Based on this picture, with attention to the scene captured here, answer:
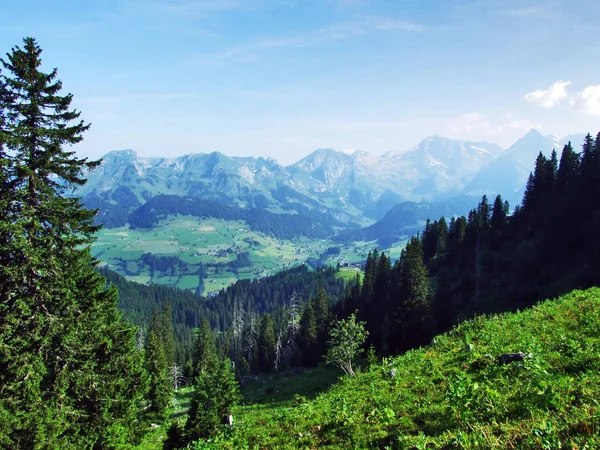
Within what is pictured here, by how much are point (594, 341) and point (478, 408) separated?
6.74 metres

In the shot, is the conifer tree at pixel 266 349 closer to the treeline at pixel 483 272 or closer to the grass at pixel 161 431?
the treeline at pixel 483 272

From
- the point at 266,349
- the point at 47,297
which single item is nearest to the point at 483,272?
the point at 266,349

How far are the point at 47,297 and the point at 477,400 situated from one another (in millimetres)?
20736

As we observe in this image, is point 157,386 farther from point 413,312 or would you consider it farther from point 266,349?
point 266,349

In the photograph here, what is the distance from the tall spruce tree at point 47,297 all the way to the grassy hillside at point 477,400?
36.0 ft

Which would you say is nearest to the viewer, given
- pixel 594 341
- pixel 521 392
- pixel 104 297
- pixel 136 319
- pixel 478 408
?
pixel 478 408

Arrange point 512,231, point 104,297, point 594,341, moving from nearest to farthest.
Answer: point 594,341 → point 104,297 → point 512,231

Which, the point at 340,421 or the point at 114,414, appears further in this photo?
the point at 114,414

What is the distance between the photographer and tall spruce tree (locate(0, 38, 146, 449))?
17812 millimetres

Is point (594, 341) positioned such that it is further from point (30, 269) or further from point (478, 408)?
point (30, 269)

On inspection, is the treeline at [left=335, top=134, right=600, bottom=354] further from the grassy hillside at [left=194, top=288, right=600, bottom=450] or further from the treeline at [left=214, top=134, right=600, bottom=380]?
the grassy hillside at [left=194, top=288, right=600, bottom=450]

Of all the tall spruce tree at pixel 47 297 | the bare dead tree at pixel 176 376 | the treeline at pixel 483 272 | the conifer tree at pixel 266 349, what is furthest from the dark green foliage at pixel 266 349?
the tall spruce tree at pixel 47 297

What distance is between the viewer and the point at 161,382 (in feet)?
160

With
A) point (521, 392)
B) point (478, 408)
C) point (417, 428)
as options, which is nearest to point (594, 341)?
point (521, 392)
